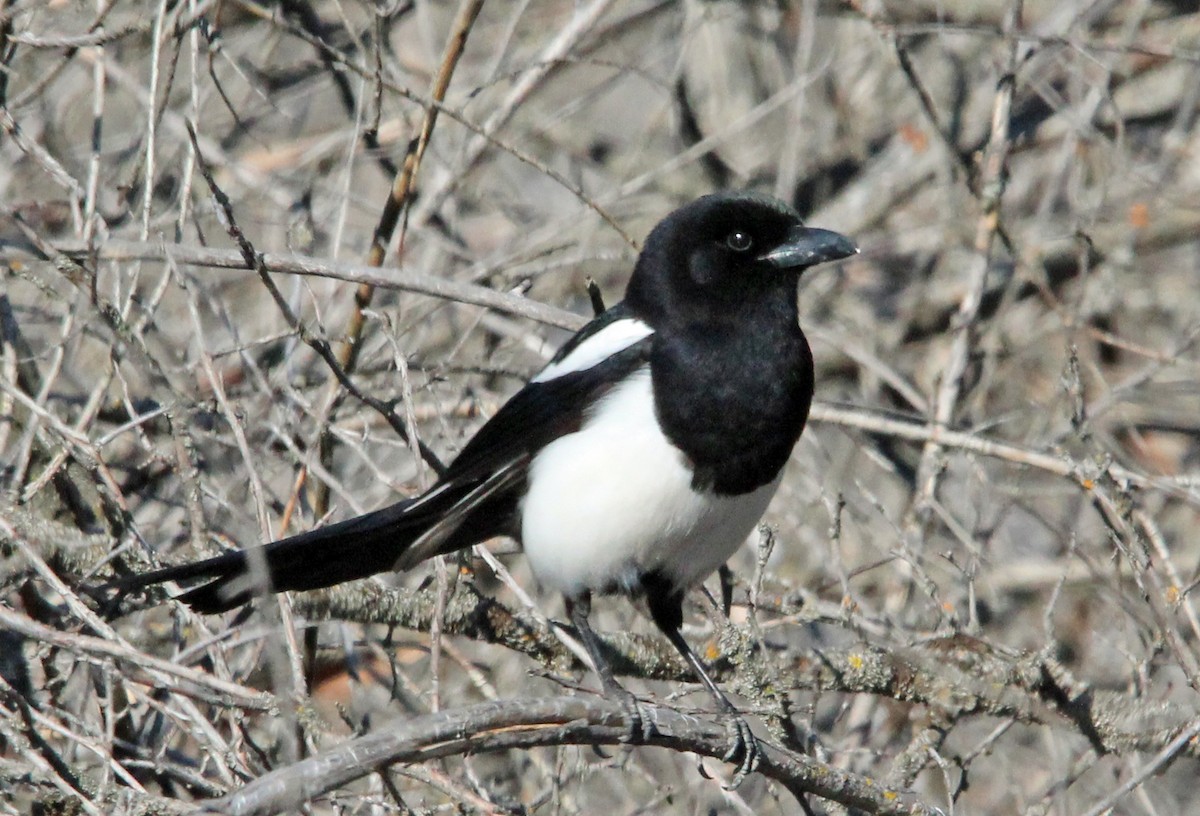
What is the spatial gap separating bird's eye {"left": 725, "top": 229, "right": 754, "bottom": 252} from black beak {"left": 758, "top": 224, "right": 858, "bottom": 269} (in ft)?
0.13

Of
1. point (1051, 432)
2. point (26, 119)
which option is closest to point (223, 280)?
point (26, 119)

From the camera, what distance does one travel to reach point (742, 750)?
8.92 feet

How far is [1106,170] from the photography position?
4.24m

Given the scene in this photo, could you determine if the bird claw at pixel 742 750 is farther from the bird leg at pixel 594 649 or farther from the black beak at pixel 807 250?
the black beak at pixel 807 250

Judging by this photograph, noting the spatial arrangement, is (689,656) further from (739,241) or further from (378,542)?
(739,241)

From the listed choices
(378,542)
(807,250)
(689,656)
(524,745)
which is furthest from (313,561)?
(807,250)

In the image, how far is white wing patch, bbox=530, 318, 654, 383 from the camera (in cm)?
301

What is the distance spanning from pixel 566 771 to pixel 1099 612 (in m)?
2.03

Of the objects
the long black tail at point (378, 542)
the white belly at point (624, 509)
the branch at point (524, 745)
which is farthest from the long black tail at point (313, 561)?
the branch at point (524, 745)

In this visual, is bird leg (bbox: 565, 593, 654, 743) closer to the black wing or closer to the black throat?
the black wing

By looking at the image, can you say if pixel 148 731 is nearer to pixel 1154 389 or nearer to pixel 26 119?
pixel 26 119

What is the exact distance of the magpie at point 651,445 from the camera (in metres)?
2.86

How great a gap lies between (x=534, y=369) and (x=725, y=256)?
1.01 metres

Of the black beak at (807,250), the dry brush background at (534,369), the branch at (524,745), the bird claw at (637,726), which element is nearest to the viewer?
the branch at (524,745)
